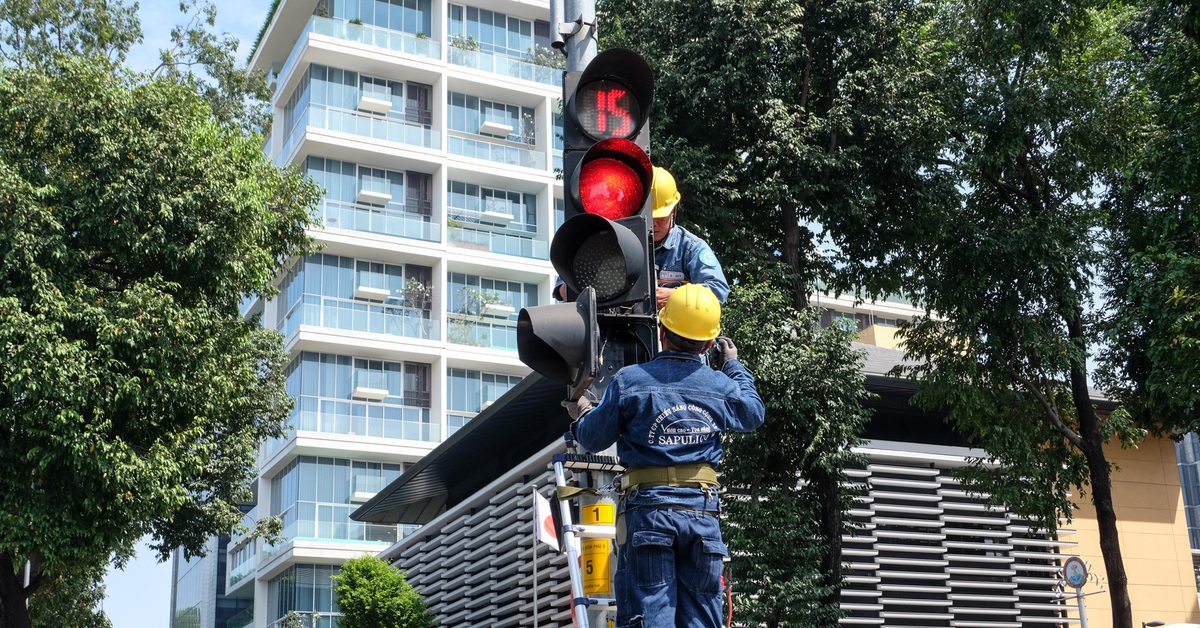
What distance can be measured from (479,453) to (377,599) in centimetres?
444

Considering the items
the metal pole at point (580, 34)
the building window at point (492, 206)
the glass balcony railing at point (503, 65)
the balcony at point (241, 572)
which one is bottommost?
the metal pole at point (580, 34)

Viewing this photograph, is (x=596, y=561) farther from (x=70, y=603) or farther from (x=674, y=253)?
(x=70, y=603)

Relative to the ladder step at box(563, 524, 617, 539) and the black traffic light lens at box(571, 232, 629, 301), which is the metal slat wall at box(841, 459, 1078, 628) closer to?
the ladder step at box(563, 524, 617, 539)

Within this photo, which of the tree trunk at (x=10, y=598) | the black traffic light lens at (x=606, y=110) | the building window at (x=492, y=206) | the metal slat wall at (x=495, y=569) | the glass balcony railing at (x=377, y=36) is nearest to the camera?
the black traffic light lens at (x=606, y=110)

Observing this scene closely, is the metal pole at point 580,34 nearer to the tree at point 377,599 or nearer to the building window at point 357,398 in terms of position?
the tree at point 377,599

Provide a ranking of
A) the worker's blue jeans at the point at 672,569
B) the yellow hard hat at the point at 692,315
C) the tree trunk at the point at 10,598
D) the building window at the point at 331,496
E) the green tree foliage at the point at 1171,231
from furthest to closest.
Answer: the building window at the point at 331,496 < the tree trunk at the point at 10,598 < the green tree foliage at the point at 1171,231 < the yellow hard hat at the point at 692,315 < the worker's blue jeans at the point at 672,569

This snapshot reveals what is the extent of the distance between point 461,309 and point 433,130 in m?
7.05

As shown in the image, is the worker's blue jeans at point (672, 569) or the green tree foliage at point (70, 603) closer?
the worker's blue jeans at point (672, 569)

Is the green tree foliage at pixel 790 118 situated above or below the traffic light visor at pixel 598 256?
above

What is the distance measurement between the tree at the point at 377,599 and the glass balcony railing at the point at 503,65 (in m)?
24.9

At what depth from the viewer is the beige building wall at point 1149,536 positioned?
24.5 metres

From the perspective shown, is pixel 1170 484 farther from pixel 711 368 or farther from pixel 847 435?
pixel 711 368

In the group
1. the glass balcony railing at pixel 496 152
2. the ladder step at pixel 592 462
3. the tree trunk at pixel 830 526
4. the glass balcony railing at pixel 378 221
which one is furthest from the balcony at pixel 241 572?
the ladder step at pixel 592 462

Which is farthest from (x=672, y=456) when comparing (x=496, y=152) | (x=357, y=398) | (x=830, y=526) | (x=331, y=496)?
(x=496, y=152)
